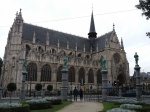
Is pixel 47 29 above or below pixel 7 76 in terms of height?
above

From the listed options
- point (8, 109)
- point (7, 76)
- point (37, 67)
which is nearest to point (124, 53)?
point (37, 67)

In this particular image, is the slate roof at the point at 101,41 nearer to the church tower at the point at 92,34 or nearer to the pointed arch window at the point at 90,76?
the church tower at the point at 92,34

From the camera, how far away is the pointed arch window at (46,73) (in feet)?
148

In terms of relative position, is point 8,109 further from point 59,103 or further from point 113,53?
point 113,53

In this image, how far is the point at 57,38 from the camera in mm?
56750

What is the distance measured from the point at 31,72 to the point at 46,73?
394 cm

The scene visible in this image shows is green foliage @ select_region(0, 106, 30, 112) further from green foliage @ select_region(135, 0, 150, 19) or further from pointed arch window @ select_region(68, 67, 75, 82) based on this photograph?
pointed arch window @ select_region(68, 67, 75, 82)

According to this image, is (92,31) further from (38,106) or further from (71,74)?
(38,106)

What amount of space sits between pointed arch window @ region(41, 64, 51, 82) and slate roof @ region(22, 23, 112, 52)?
9027mm

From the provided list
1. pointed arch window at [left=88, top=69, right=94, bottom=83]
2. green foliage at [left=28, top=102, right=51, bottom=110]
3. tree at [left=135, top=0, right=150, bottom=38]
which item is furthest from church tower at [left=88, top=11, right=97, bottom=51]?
green foliage at [left=28, top=102, right=51, bottom=110]

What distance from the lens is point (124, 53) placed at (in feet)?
205

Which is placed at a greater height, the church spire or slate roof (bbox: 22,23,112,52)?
the church spire

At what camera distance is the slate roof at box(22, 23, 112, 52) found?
2037 inches

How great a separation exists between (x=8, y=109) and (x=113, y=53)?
167ft
